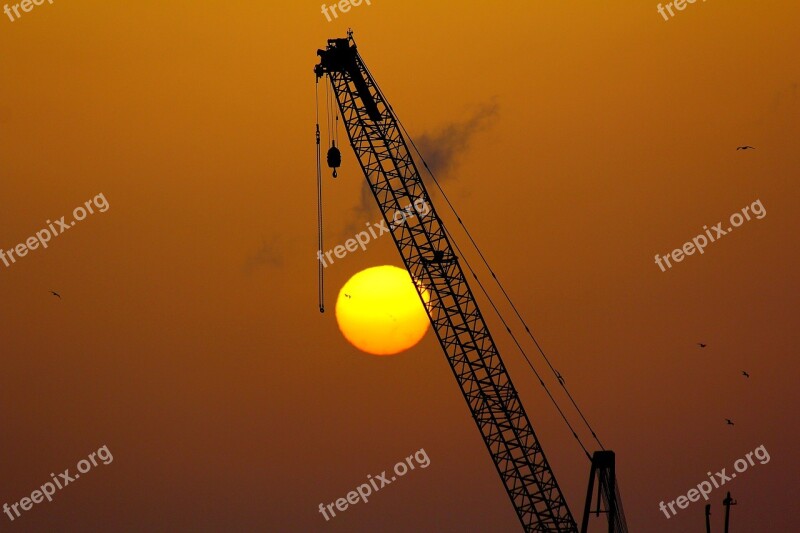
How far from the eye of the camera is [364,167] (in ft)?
340

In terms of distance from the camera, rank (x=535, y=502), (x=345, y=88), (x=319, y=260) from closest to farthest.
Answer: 1. (x=345, y=88)
2. (x=535, y=502)
3. (x=319, y=260)

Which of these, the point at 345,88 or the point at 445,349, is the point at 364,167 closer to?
the point at 345,88

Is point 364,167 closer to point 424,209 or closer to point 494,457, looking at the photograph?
point 424,209

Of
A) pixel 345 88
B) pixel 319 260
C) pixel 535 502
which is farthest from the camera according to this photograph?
pixel 319 260

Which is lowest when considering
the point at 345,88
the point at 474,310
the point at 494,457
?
the point at 494,457

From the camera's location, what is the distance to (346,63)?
101188 mm

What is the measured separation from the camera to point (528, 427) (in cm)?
10631

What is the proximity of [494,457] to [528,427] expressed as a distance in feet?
9.28

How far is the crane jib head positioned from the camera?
101 m

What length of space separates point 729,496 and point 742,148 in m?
23.8

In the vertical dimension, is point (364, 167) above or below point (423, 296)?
above

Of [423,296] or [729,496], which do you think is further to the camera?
[729,496]

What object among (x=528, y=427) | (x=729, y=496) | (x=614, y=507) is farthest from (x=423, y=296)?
(x=729, y=496)

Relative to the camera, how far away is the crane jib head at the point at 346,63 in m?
101
